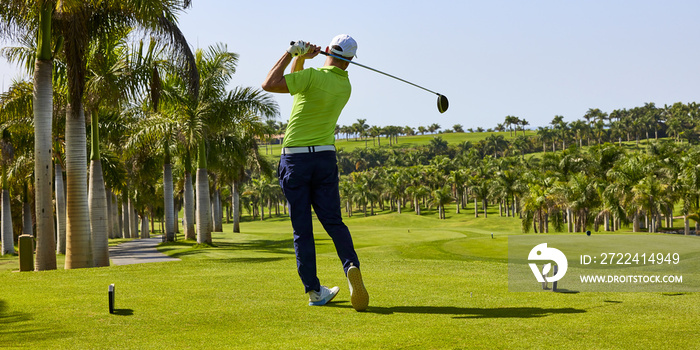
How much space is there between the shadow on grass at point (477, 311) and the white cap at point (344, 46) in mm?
2950

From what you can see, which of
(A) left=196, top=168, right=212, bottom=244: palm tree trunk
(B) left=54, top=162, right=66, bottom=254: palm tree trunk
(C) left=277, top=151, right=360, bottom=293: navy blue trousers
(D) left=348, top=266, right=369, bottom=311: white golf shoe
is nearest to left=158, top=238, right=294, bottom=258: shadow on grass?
(A) left=196, top=168, right=212, bottom=244: palm tree trunk

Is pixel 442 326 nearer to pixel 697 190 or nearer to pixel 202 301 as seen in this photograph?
pixel 202 301

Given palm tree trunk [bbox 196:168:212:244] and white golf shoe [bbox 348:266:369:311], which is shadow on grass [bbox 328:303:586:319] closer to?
white golf shoe [bbox 348:266:369:311]

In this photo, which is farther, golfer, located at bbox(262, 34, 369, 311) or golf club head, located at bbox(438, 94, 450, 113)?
golf club head, located at bbox(438, 94, 450, 113)

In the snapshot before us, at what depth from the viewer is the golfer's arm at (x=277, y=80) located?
6664mm

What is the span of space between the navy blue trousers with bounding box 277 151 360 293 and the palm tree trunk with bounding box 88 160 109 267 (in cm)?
1644

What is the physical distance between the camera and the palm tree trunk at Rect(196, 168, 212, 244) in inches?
1388

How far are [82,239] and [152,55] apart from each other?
24.3 feet

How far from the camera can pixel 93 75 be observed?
72.0 ft

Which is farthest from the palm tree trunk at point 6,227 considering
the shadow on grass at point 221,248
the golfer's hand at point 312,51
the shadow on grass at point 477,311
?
the shadow on grass at point 477,311

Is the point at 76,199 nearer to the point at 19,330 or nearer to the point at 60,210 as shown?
the point at 19,330

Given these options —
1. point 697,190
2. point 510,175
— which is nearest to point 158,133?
point 697,190

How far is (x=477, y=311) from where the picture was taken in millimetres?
6500

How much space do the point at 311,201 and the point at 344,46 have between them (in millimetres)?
→ 1855
